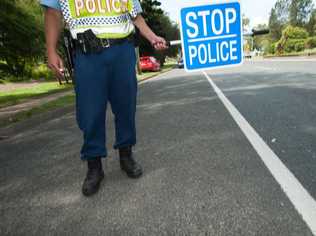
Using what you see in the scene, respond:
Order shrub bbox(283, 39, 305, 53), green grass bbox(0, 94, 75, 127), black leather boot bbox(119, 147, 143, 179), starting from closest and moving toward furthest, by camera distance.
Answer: black leather boot bbox(119, 147, 143, 179) < green grass bbox(0, 94, 75, 127) < shrub bbox(283, 39, 305, 53)

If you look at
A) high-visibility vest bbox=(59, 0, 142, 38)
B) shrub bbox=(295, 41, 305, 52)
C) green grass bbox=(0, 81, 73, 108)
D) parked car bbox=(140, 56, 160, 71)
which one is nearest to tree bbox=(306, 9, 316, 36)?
shrub bbox=(295, 41, 305, 52)

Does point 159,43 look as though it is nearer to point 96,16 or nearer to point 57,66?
point 96,16

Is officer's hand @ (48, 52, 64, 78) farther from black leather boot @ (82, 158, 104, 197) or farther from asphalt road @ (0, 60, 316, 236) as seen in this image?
asphalt road @ (0, 60, 316, 236)

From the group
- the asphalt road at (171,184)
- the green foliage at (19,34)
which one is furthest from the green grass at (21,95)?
the asphalt road at (171,184)

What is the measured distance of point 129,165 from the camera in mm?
2963

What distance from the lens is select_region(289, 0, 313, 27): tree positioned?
95.2 metres

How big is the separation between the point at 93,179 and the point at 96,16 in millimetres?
1301

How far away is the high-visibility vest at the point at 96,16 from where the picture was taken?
8.19ft

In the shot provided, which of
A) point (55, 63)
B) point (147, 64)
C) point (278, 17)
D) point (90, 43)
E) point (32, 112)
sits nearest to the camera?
point (90, 43)

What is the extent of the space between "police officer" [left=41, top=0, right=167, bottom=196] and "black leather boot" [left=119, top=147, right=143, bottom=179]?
38 mm

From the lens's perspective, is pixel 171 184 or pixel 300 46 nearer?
pixel 171 184

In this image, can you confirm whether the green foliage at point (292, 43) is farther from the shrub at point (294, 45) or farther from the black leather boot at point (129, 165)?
the black leather boot at point (129, 165)

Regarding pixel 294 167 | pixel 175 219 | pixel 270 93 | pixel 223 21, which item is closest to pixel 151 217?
pixel 175 219

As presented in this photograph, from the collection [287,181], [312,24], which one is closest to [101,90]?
[287,181]
